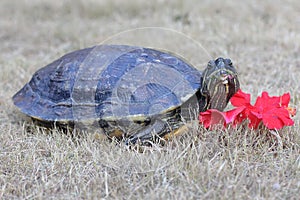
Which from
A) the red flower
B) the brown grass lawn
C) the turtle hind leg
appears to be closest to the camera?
the brown grass lawn

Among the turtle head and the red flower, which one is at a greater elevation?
the turtle head

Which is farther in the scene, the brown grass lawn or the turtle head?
the turtle head

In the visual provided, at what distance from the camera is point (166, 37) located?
5.27 meters

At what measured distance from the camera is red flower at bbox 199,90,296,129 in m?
2.67

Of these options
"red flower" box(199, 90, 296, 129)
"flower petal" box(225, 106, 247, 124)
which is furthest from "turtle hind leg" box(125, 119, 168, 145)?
"flower petal" box(225, 106, 247, 124)

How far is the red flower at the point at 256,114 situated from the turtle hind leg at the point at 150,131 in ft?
0.74

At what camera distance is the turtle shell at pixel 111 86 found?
2811mm

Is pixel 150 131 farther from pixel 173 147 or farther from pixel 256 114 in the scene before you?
pixel 256 114

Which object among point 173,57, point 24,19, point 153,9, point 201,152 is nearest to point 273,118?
point 201,152

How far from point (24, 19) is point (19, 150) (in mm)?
3775

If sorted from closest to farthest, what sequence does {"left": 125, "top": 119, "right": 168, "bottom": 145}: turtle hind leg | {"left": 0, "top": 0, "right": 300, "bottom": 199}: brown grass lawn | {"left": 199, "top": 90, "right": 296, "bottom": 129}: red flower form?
{"left": 0, "top": 0, "right": 300, "bottom": 199}: brown grass lawn
{"left": 199, "top": 90, "right": 296, "bottom": 129}: red flower
{"left": 125, "top": 119, "right": 168, "bottom": 145}: turtle hind leg

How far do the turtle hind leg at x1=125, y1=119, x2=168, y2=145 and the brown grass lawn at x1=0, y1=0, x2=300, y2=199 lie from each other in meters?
0.08

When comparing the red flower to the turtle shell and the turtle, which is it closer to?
the turtle

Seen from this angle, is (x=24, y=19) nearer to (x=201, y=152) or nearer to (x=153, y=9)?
(x=153, y=9)
